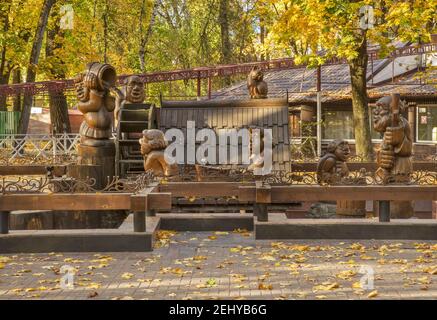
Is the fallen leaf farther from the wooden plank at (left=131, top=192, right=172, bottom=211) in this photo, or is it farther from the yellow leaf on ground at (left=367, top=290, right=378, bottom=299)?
the yellow leaf on ground at (left=367, top=290, right=378, bottom=299)

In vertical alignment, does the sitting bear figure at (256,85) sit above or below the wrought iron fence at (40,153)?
above

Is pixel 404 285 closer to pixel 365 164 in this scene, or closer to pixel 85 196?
pixel 85 196

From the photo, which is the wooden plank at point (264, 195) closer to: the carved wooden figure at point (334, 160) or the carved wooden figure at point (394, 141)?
the carved wooden figure at point (334, 160)

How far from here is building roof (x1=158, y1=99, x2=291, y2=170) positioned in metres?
15.7

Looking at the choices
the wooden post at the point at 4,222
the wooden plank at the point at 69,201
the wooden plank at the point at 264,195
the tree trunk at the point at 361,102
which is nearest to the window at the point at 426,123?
the tree trunk at the point at 361,102

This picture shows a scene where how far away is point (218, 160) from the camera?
15320mm

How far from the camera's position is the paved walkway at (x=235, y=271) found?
23.6 feet

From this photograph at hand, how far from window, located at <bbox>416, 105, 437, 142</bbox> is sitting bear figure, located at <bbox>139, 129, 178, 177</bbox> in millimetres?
20896

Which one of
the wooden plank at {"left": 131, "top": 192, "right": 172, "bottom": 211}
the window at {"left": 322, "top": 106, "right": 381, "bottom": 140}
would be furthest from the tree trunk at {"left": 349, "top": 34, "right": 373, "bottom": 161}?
the window at {"left": 322, "top": 106, "right": 381, "bottom": 140}

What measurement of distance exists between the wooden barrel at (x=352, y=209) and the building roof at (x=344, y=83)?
15.0 meters

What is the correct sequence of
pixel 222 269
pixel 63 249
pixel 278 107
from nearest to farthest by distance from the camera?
pixel 222 269 < pixel 63 249 < pixel 278 107

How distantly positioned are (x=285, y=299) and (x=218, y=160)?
8.60m

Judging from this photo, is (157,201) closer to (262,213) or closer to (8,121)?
(262,213)

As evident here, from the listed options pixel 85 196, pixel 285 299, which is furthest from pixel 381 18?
pixel 285 299
